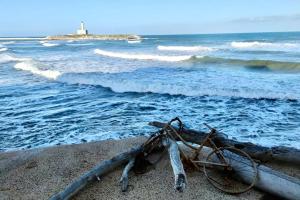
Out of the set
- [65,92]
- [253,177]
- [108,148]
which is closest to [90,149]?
[108,148]

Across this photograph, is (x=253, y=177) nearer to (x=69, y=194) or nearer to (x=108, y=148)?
(x=69, y=194)

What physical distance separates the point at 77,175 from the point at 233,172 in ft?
8.33

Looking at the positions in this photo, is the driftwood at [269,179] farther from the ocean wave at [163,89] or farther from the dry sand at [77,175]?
the ocean wave at [163,89]

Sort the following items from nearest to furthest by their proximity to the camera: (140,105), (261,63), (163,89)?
(140,105) < (163,89) < (261,63)

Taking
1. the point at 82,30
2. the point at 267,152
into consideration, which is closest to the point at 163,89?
the point at 267,152

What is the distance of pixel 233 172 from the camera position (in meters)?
5.11

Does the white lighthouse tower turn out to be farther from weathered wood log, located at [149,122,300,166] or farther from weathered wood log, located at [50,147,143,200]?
weathered wood log, located at [149,122,300,166]

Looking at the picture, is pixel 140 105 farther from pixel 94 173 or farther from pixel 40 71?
pixel 40 71

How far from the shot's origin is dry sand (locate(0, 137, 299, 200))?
4852 mm

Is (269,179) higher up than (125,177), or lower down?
higher up

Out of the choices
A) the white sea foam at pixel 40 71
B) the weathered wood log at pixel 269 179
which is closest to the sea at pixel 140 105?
the white sea foam at pixel 40 71

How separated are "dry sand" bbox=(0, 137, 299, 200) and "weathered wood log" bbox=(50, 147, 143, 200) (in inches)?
5.4

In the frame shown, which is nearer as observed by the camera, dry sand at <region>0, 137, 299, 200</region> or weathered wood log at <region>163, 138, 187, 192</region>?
weathered wood log at <region>163, 138, 187, 192</region>

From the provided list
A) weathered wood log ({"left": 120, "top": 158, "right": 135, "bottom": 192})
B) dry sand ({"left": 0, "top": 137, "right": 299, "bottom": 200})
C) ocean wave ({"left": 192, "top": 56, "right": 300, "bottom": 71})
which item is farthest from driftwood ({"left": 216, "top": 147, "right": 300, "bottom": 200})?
ocean wave ({"left": 192, "top": 56, "right": 300, "bottom": 71})
